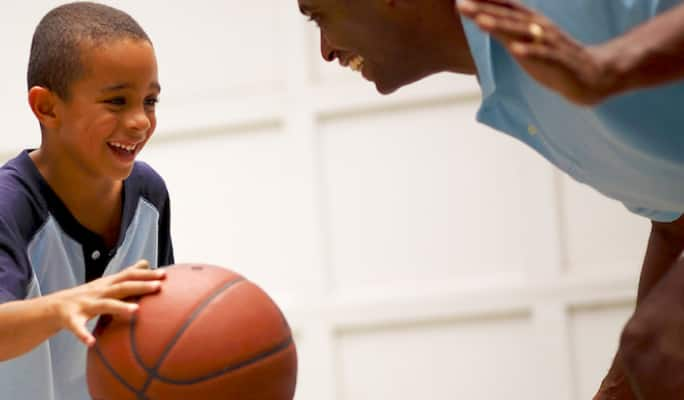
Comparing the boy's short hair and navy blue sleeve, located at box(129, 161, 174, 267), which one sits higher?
the boy's short hair

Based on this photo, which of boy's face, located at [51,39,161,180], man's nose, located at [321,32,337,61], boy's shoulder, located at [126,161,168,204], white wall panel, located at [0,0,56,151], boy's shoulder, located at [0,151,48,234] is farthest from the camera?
white wall panel, located at [0,0,56,151]

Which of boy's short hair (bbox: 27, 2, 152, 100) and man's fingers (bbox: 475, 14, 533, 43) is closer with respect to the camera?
man's fingers (bbox: 475, 14, 533, 43)

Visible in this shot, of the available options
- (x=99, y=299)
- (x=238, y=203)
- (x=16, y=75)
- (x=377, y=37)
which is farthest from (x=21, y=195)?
(x=16, y=75)

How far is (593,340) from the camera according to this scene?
3482 mm

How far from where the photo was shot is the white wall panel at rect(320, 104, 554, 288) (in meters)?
3.58

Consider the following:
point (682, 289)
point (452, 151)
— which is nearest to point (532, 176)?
point (452, 151)

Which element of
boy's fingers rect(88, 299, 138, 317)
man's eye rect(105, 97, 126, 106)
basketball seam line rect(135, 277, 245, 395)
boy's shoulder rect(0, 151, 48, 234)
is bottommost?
basketball seam line rect(135, 277, 245, 395)

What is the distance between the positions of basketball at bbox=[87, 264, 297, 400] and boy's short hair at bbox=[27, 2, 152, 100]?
60 cm

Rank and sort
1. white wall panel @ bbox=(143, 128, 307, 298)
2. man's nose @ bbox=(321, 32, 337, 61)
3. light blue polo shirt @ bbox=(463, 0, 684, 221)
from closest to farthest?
light blue polo shirt @ bbox=(463, 0, 684, 221) < man's nose @ bbox=(321, 32, 337, 61) < white wall panel @ bbox=(143, 128, 307, 298)

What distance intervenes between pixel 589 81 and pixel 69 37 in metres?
1.54

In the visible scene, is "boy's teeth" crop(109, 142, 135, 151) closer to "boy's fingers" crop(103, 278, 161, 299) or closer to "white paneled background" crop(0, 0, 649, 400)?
"boy's fingers" crop(103, 278, 161, 299)

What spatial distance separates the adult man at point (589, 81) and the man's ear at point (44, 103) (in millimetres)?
860

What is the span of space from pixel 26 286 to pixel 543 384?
5.86 feet

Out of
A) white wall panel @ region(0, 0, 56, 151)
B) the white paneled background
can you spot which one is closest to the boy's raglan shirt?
the white paneled background
